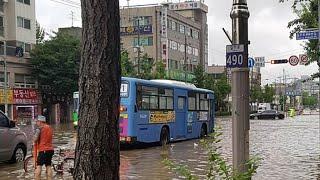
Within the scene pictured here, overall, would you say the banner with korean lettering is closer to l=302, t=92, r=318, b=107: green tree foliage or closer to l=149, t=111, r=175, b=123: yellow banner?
l=149, t=111, r=175, b=123: yellow banner

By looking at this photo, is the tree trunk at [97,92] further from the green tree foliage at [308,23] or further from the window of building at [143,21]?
the window of building at [143,21]

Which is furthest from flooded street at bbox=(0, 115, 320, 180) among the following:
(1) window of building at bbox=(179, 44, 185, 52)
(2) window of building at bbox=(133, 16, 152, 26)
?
(1) window of building at bbox=(179, 44, 185, 52)

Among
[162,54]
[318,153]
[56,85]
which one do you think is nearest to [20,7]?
[56,85]

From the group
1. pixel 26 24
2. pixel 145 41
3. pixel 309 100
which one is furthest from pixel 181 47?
pixel 309 100

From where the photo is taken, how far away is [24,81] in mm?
57469

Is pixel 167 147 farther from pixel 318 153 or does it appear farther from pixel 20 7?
pixel 20 7

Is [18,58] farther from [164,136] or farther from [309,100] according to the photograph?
[309,100]

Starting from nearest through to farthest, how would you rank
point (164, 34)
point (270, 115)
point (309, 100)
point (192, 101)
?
point (192, 101), point (270, 115), point (164, 34), point (309, 100)

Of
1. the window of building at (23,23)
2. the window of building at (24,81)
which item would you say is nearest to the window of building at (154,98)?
the window of building at (24,81)

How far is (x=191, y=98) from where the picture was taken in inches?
1068

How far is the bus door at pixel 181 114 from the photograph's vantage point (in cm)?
2519

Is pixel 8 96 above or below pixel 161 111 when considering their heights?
above

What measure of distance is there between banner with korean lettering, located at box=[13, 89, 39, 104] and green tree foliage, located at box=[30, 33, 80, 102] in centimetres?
130

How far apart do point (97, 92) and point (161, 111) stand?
64.6 feet
